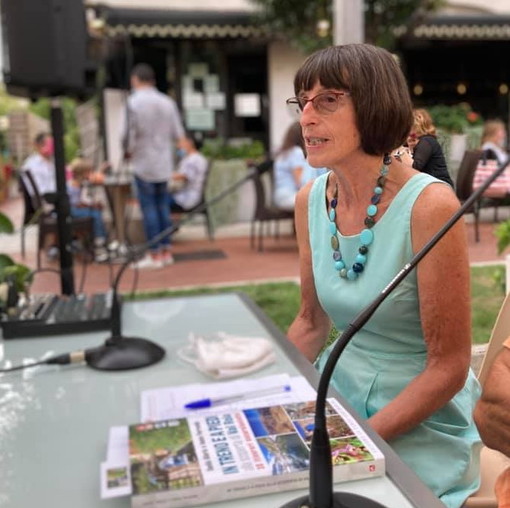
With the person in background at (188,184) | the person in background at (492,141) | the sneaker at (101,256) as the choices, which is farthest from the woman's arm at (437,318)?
the person in background at (188,184)

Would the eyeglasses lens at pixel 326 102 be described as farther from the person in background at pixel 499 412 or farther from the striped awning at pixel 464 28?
the striped awning at pixel 464 28

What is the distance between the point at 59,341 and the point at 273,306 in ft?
8.55

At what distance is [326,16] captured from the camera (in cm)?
829

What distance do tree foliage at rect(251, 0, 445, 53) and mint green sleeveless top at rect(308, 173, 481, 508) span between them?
23.4ft

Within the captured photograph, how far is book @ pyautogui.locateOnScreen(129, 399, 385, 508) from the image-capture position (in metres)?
0.87

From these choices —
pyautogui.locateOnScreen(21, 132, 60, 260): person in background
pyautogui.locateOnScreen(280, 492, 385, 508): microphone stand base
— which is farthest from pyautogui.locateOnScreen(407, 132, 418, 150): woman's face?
pyautogui.locateOnScreen(21, 132, 60, 260): person in background

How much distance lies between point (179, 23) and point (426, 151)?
27.7 feet

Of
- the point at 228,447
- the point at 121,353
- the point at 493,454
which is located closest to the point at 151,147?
the point at 121,353

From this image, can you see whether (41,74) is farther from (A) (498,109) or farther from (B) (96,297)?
(A) (498,109)

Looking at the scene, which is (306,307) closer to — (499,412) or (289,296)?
(499,412)

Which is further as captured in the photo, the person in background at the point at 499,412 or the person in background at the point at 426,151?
the person in background at the point at 426,151

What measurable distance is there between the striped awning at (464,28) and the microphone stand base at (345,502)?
950 cm

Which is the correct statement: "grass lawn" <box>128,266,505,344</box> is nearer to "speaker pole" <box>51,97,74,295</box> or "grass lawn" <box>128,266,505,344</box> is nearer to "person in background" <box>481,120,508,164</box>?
"person in background" <box>481,120,508,164</box>

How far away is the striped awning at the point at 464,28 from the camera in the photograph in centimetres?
968
